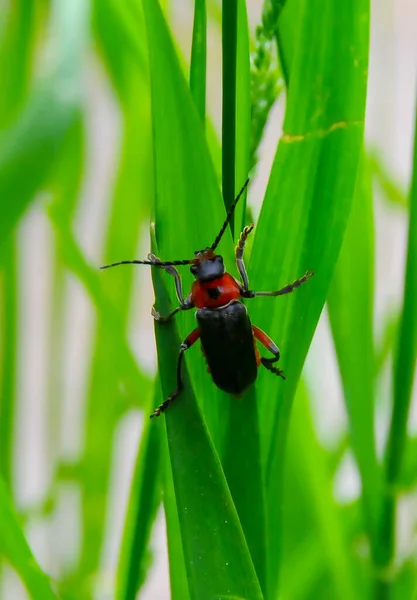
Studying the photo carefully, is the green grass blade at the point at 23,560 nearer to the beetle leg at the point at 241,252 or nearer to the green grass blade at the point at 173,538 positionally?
the green grass blade at the point at 173,538

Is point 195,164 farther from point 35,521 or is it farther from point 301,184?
point 35,521

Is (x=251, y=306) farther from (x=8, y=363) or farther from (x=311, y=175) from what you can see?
(x=8, y=363)

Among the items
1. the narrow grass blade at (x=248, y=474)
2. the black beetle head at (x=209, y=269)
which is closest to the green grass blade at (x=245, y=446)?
the narrow grass blade at (x=248, y=474)

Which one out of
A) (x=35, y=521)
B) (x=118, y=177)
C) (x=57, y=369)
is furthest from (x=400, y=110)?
(x=35, y=521)

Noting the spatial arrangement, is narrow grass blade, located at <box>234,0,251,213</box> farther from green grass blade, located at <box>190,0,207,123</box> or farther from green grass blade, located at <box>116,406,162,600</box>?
green grass blade, located at <box>116,406,162,600</box>

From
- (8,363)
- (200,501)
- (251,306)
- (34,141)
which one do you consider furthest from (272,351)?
(8,363)
